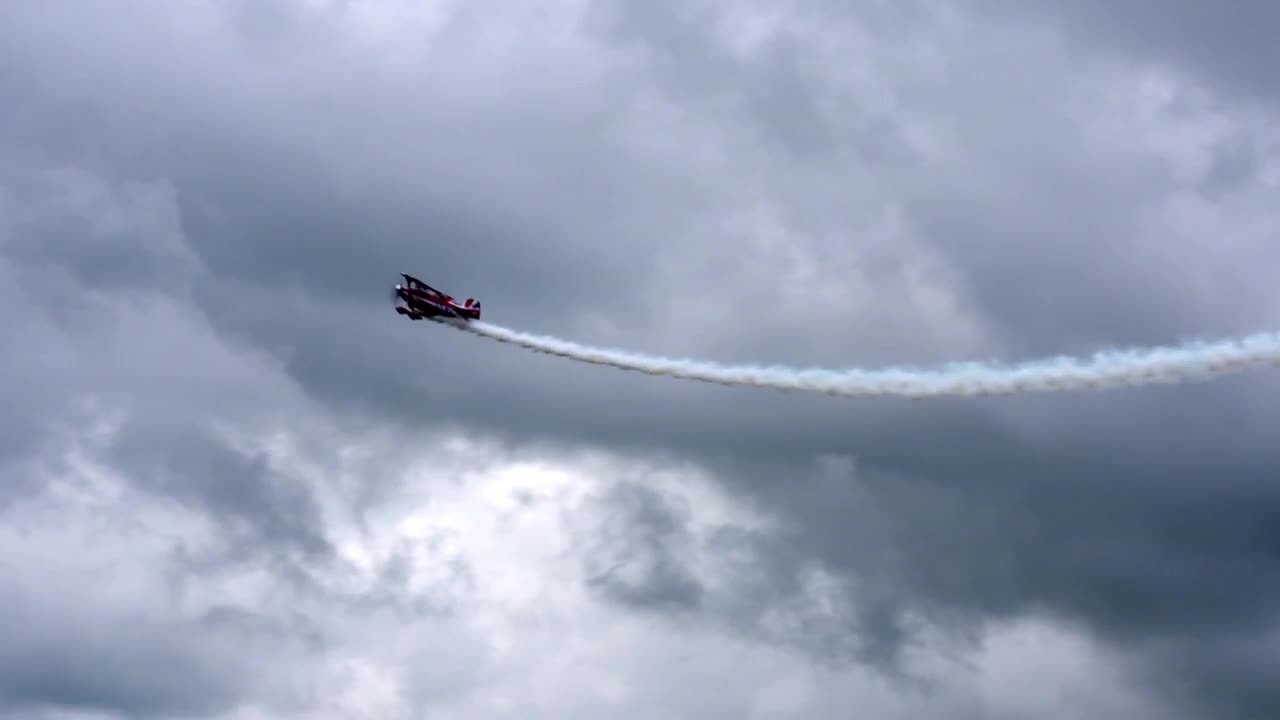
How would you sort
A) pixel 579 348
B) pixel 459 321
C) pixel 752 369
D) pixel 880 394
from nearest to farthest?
pixel 880 394 → pixel 752 369 → pixel 579 348 → pixel 459 321

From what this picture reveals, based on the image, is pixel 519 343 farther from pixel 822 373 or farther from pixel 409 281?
pixel 822 373

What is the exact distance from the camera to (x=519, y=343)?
125 m

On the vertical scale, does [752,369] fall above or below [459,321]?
below

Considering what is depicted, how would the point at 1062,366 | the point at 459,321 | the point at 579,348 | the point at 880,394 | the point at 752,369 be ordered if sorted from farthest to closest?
the point at 459,321
the point at 579,348
the point at 752,369
the point at 880,394
the point at 1062,366

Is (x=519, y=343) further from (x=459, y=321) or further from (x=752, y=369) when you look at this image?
(x=752, y=369)

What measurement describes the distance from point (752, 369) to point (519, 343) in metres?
22.5

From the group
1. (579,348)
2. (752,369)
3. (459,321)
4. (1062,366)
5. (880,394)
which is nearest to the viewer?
(1062,366)

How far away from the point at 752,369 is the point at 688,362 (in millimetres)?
5420

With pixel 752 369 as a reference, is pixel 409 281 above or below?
above

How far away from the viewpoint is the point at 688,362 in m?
112

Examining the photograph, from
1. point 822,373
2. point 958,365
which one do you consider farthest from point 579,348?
point 958,365

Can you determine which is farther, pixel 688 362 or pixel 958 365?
pixel 688 362

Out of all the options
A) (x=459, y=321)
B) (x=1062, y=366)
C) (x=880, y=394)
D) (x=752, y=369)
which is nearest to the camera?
(x=1062, y=366)

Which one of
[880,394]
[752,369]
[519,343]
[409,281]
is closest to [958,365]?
[880,394]
